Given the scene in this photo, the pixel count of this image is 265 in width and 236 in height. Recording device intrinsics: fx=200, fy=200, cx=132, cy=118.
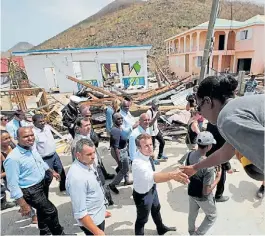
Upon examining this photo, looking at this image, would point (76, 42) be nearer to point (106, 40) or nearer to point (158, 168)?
point (106, 40)

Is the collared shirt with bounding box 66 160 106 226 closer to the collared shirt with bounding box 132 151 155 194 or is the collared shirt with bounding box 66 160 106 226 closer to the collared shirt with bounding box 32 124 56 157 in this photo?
the collared shirt with bounding box 132 151 155 194

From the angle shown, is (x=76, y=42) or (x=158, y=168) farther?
(x=76, y=42)

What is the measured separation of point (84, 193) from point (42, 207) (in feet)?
3.80

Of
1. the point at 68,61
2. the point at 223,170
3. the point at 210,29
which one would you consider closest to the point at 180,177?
the point at 223,170

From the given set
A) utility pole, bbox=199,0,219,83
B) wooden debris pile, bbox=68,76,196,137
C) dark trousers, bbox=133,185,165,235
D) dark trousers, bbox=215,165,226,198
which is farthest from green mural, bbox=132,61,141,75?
dark trousers, bbox=133,185,165,235

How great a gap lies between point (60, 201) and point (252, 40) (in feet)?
75.5

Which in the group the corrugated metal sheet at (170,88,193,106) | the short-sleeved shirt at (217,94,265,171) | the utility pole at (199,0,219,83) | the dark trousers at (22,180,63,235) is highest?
the utility pole at (199,0,219,83)

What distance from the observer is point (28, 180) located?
2.78 metres

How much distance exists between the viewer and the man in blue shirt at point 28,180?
8.56 ft

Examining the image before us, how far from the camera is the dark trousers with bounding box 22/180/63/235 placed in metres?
2.79

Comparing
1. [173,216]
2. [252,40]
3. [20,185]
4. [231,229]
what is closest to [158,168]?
[173,216]

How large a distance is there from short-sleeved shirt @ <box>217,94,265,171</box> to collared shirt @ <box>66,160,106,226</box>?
158 cm

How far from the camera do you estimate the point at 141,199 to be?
101 inches

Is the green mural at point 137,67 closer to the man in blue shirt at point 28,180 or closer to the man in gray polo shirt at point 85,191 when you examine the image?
the man in blue shirt at point 28,180
